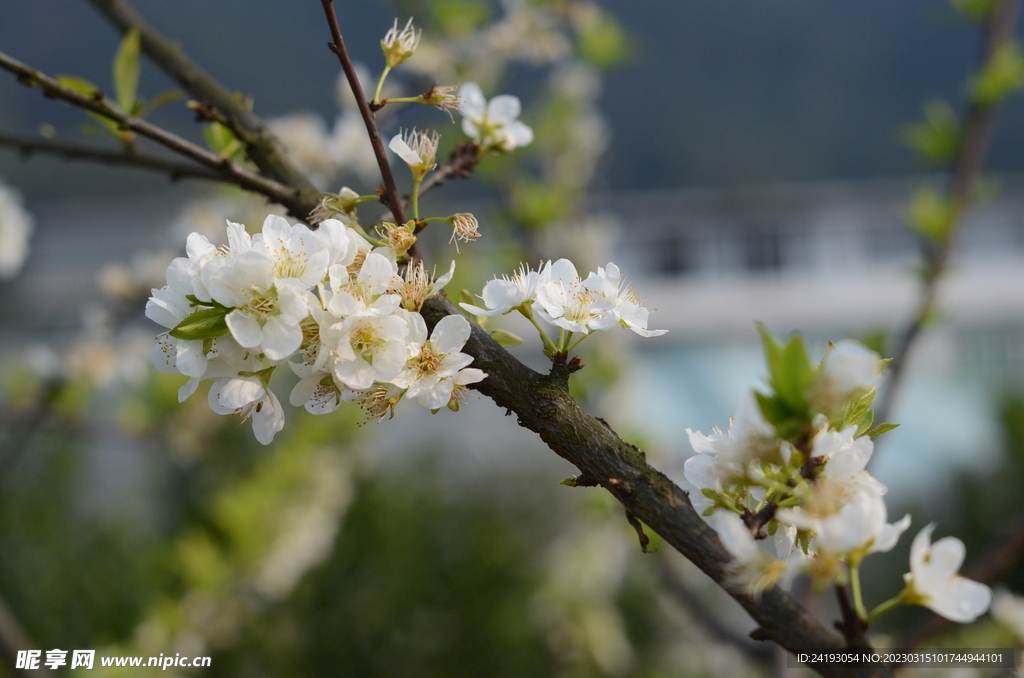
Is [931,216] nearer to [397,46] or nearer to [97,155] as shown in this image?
[397,46]

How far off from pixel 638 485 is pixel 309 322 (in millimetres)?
233

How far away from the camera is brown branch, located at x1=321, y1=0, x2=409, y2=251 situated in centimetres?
47

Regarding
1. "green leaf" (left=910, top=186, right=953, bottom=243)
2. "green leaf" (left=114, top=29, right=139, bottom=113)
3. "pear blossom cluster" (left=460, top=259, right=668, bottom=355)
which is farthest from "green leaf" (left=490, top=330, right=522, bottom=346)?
"green leaf" (left=910, top=186, right=953, bottom=243)

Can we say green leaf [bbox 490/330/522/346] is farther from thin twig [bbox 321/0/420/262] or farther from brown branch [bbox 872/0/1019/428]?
brown branch [bbox 872/0/1019/428]

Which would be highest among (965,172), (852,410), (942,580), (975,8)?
(975,8)

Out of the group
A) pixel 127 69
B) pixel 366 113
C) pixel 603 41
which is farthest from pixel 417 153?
pixel 603 41

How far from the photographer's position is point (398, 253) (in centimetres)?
46

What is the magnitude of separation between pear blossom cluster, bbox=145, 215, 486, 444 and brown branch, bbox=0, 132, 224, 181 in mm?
231

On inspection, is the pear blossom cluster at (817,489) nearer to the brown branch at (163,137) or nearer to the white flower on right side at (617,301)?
the white flower on right side at (617,301)

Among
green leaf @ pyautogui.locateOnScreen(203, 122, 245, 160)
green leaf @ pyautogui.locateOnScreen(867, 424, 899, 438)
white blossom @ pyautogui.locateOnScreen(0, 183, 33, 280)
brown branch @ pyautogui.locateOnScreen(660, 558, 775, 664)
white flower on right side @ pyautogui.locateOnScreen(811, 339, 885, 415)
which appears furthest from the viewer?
white blossom @ pyautogui.locateOnScreen(0, 183, 33, 280)

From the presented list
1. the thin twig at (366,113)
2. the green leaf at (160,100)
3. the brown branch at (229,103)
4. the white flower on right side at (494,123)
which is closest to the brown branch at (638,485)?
the thin twig at (366,113)

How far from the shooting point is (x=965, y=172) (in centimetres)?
165

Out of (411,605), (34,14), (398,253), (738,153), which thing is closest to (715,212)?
(411,605)

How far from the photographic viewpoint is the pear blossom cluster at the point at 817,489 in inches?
14.4
